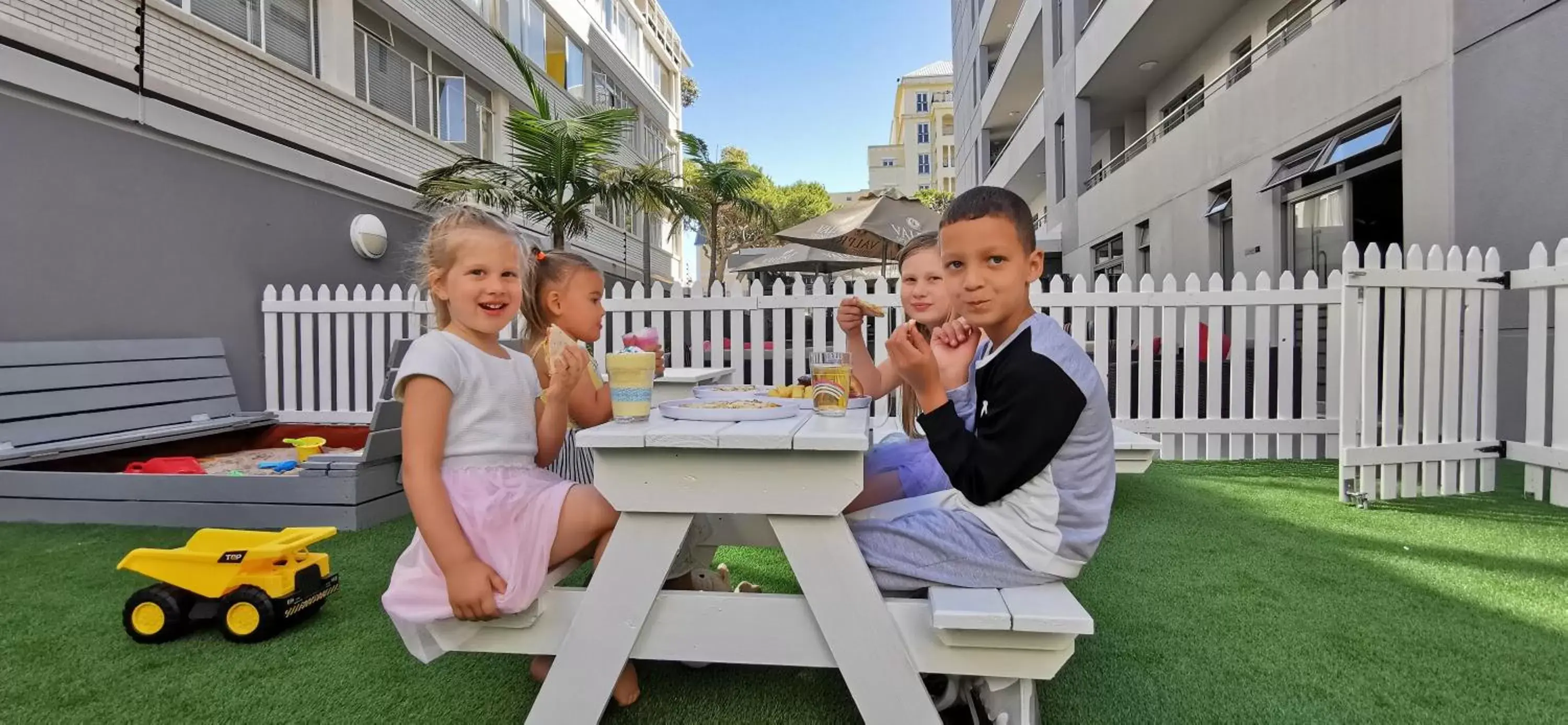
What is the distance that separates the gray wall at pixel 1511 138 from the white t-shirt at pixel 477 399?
677 centimetres

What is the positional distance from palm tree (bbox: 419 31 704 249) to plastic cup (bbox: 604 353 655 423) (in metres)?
7.46

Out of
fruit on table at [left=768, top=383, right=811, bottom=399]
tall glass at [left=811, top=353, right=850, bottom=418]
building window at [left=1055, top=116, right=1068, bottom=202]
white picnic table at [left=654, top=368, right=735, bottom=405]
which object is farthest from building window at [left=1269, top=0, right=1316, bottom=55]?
tall glass at [left=811, top=353, right=850, bottom=418]

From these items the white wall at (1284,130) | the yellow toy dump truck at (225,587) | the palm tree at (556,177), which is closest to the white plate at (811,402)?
the yellow toy dump truck at (225,587)

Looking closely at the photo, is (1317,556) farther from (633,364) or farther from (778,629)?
(633,364)

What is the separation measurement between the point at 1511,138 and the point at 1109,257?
9584 millimetres

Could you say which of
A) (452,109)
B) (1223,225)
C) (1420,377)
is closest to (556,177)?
(452,109)

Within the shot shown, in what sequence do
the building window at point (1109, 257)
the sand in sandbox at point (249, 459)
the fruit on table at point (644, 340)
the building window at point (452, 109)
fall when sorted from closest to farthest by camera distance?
the fruit on table at point (644, 340)
the sand in sandbox at point (249, 459)
the building window at point (452, 109)
the building window at point (1109, 257)

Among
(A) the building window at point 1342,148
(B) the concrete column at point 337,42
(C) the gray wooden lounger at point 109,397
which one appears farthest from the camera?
(B) the concrete column at point 337,42

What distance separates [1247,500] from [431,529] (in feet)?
13.7

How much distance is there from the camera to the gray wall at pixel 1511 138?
4727 millimetres

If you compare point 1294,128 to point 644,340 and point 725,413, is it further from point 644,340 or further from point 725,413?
point 725,413

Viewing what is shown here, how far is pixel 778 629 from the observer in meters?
1.44

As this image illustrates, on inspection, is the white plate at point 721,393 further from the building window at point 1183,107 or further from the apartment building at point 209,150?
the building window at point 1183,107

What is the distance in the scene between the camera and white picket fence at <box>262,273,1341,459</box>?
5.00 m
